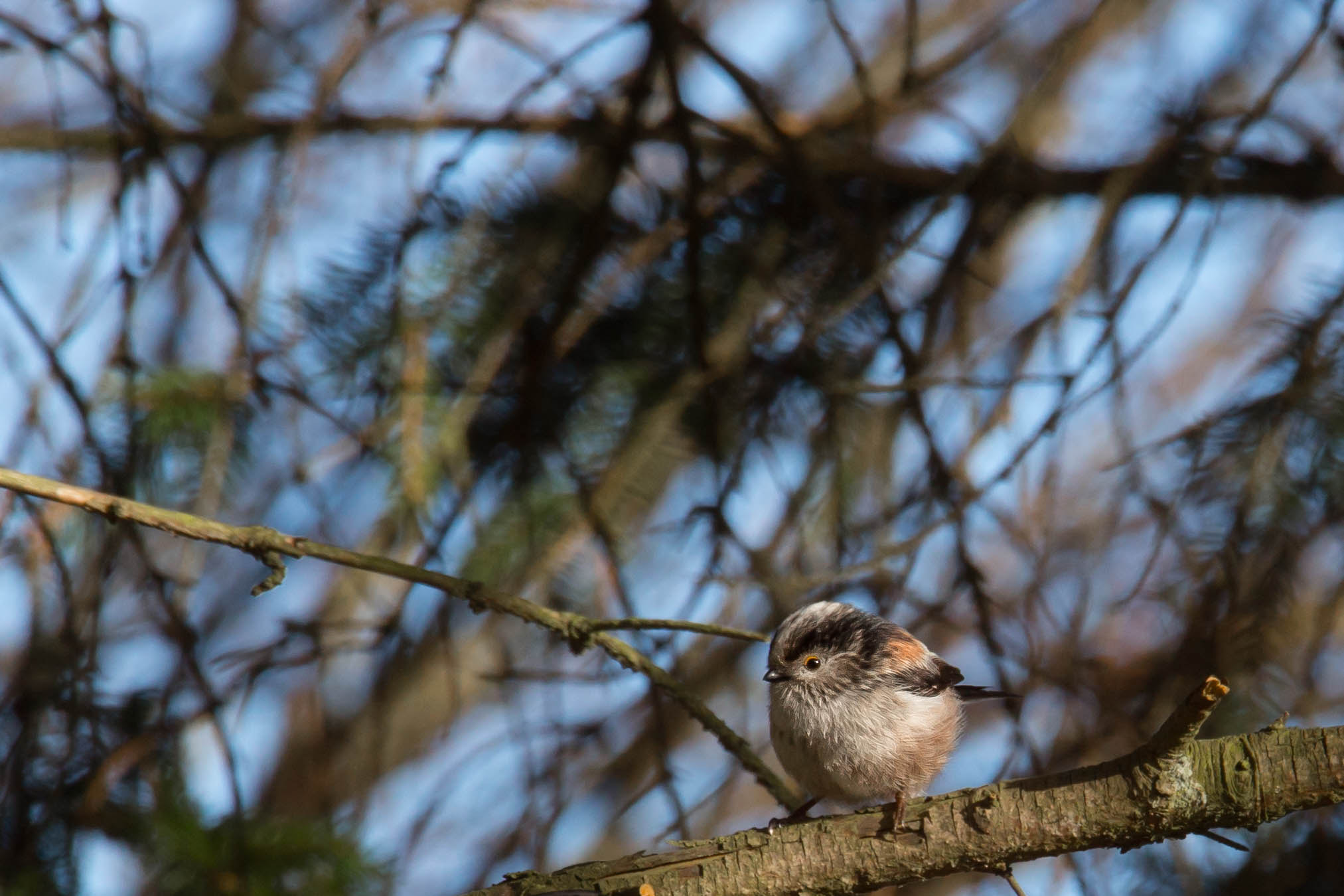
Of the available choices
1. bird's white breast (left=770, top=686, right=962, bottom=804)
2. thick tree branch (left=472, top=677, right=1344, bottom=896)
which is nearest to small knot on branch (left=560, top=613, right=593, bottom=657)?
thick tree branch (left=472, top=677, right=1344, bottom=896)

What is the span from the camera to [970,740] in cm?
655

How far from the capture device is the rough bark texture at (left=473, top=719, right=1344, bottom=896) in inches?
81.4

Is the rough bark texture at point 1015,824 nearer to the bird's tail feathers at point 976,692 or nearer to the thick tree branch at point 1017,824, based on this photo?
the thick tree branch at point 1017,824

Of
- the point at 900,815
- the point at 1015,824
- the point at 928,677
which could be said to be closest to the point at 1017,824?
the point at 1015,824

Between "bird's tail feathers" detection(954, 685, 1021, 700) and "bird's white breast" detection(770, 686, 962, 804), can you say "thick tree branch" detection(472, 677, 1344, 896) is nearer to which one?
"bird's white breast" detection(770, 686, 962, 804)

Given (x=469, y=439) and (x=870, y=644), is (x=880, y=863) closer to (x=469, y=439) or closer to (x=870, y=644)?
(x=870, y=644)

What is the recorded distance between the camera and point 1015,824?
2189mm

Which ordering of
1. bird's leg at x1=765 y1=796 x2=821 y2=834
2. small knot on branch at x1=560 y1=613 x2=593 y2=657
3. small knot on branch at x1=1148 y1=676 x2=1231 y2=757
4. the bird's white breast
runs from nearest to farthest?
small knot on branch at x1=1148 y1=676 x2=1231 y2=757
small knot on branch at x1=560 y1=613 x2=593 y2=657
bird's leg at x1=765 y1=796 x2=821 y2=834
the bird's white breast

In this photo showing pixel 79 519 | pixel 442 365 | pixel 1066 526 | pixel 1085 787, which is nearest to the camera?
pixel 1085 787

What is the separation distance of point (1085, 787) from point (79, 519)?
297 cm

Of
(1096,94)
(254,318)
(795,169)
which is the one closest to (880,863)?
(795,169)

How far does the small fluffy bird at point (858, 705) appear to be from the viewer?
300 cm

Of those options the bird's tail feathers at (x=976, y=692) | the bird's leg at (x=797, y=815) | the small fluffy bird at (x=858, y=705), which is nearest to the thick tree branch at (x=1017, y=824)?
the bird's leg at (x=797, y=815)

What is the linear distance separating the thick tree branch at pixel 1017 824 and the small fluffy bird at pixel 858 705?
0.57m
